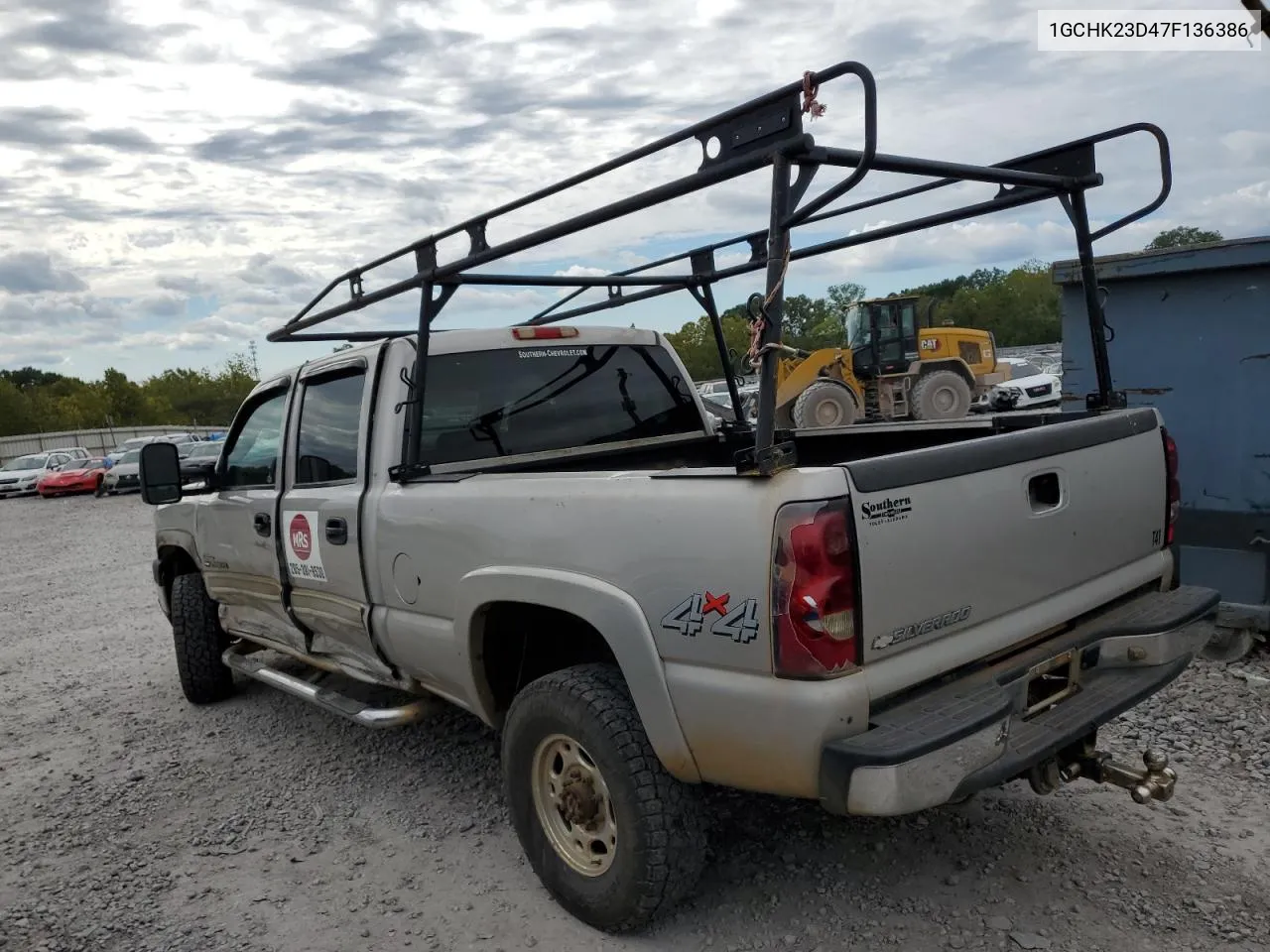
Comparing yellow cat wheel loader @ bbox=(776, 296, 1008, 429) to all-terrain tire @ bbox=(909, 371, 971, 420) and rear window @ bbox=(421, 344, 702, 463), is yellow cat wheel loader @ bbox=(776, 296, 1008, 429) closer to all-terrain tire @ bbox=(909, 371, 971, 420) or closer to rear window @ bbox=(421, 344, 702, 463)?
all-terrain tire @ bbox=(909, 371, 971, 420)

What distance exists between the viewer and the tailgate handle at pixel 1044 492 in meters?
2.89

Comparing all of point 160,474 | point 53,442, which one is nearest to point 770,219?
point 160,474

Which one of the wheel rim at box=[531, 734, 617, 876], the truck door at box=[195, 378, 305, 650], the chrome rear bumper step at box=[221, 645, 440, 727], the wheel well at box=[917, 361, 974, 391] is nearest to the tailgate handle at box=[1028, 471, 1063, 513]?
the wheel rim at box=[531, 734, 617, 876]

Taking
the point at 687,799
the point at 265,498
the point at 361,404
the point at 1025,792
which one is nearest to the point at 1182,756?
the point at 1025,792

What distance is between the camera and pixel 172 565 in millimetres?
6078

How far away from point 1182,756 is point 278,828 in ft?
12.4

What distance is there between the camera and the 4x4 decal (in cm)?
245

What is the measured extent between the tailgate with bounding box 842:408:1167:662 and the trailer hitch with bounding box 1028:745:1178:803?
0.52m

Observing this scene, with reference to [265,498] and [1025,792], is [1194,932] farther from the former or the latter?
[265,498]

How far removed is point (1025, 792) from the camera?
12.3ft

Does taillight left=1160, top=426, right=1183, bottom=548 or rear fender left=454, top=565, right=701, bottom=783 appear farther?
taillight left=1160, top=426, right=1183, bottom=548

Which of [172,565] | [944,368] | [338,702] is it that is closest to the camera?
[338,702]

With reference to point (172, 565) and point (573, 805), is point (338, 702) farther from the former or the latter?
point (172, 565)

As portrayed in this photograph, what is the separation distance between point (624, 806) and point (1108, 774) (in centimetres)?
153
